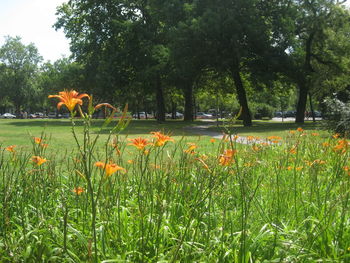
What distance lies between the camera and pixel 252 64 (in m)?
19.8

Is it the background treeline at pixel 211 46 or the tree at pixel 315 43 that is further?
the tree at pixel 315 43

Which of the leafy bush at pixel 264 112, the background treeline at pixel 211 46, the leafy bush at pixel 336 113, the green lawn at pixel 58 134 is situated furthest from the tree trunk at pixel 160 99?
the leafy bush at pixel 264 112

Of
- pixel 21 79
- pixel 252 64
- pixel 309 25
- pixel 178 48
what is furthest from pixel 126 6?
pixel 21 79

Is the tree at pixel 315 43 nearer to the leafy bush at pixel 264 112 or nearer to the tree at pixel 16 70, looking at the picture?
the leafy bush at pixel 264 112

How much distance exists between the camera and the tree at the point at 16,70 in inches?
1737

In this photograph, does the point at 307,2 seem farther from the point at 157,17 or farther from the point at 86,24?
the point at 86,24

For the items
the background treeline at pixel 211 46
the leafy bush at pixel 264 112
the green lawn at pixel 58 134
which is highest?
the background treeline at pixel 211 46

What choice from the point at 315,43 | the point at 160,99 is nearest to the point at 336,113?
the point at 315,43

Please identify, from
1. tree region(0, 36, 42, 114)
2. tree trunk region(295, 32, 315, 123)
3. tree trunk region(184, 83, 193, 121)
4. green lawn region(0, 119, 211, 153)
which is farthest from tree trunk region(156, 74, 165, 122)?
tree region(0, 36, 42, 114)

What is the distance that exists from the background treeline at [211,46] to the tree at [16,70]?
57.4 ft

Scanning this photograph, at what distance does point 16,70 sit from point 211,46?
118ft

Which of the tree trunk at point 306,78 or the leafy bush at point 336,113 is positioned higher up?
the tree trunk at point 306,78

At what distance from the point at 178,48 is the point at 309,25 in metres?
9.98

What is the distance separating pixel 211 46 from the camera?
59.6ft
